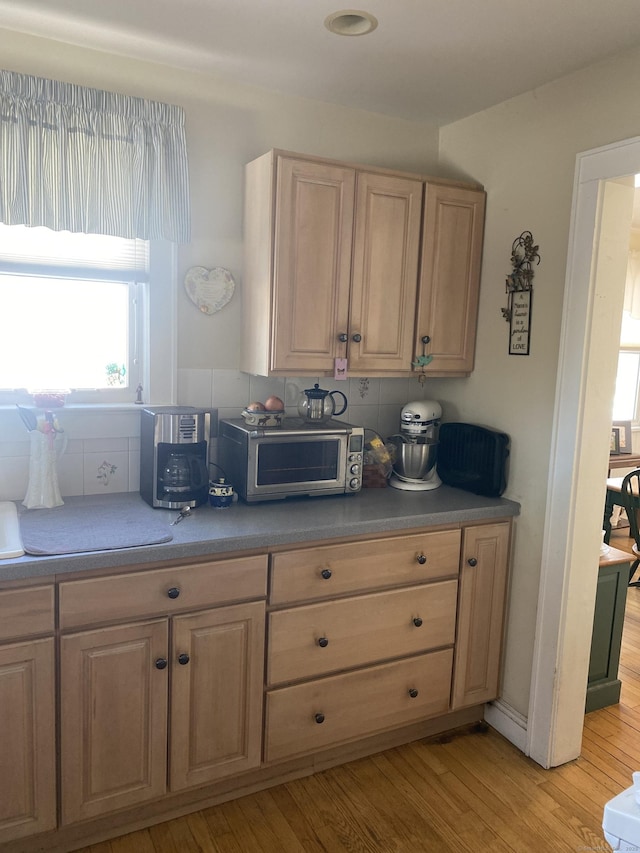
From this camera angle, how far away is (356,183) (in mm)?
2387

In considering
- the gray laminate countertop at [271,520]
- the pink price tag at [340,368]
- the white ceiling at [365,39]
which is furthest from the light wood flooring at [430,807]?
the white ceiling at [365,39]

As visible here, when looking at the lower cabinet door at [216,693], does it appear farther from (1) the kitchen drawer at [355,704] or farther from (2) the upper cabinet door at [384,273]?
(2) the upper cabinet door at [384,273]

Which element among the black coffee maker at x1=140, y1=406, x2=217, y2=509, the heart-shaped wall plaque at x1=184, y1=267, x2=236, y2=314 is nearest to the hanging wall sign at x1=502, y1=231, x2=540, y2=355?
the heart-shaped wall plaque at x1=184, y1=267, x2=236, y2=314

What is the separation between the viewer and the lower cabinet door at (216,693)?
1.99 metres

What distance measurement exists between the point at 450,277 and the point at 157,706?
191cm

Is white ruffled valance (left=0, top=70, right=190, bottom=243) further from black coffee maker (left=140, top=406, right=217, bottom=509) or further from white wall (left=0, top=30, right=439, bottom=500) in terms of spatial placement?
black coffee maker (left=140, top=406, right=217, bottom=509)

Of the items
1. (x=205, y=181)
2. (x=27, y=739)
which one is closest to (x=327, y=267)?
(x=205, y=181)

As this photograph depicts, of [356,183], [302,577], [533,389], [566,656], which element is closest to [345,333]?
[356,183]

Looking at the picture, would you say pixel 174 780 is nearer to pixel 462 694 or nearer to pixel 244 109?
pixel 462 694

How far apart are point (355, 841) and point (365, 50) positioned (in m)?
2.56

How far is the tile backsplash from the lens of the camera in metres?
2.27

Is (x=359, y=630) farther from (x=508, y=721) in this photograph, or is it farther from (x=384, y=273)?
(x=384, y=273)

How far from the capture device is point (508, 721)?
2594mm

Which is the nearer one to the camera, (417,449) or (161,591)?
(161,591)
